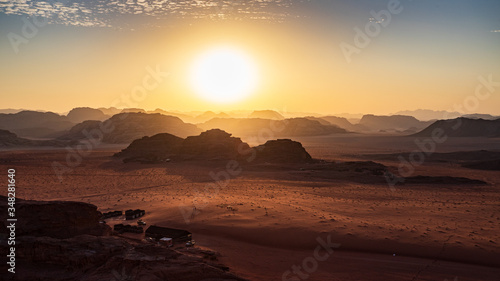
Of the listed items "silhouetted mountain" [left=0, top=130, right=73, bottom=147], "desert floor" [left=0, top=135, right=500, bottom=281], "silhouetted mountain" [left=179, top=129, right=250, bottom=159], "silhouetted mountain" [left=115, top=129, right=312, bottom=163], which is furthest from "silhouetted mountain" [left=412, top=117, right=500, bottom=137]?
"silhouetted mountain" [left=0, top=130, right=73, bottom=147]

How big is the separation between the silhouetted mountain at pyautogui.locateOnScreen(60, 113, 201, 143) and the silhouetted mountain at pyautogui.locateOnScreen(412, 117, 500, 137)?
395 feet

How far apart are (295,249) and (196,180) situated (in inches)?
1111

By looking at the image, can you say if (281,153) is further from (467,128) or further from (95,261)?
(467,128)

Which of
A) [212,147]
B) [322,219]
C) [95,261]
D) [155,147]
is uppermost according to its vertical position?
[155,147]

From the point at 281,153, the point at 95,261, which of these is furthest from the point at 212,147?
the point at 95,261

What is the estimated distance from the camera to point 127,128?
137m

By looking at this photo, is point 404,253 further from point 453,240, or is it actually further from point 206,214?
point 206,214

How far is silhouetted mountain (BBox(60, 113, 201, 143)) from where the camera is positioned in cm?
13225

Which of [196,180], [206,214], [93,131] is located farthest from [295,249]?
[93,131]

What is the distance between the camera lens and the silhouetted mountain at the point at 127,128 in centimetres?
13225

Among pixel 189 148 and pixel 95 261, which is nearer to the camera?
pixel 95 261

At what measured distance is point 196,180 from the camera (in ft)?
145

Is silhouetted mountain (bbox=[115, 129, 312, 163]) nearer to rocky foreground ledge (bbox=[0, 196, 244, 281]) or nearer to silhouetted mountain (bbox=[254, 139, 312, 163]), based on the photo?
silhouetted mountain (bbox=[254, 139, 312, 163])

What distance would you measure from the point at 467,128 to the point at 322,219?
15739 centimetres
